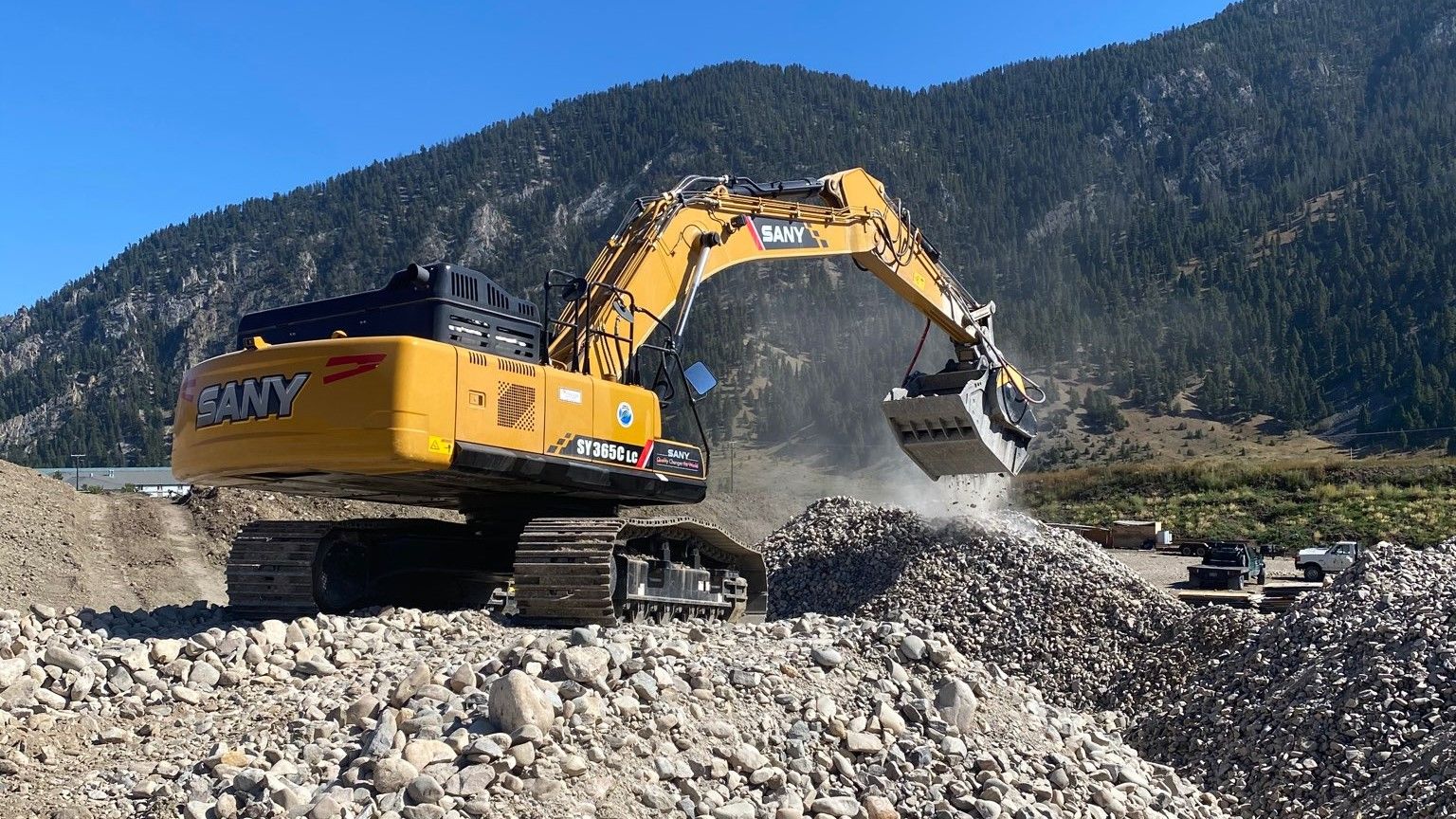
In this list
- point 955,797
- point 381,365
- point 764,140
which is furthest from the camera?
point 764,140

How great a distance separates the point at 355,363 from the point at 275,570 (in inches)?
101

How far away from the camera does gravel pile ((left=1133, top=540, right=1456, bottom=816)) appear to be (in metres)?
8.52

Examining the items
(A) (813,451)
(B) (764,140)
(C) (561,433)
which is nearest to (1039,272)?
(B) (764,140)

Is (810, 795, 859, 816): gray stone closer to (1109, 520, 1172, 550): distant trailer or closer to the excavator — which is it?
the excavator

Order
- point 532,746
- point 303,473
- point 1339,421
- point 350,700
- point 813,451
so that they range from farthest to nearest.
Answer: point 1339,421 < point 813,451 < point 303,473 < point 350,700 < point 532,746

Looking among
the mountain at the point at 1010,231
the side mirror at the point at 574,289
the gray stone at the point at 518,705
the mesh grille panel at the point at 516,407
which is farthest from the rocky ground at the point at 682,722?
the mountain at the point at 1010,231

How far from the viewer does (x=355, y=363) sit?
8.87 m

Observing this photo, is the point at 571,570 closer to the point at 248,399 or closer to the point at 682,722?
the point at 248,399

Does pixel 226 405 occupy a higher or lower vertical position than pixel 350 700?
higher

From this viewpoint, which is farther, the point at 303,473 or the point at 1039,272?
the point at 1039,272

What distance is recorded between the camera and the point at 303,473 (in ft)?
31.0

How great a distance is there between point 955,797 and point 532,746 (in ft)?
7.30

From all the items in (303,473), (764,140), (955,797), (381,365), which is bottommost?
(955,797)

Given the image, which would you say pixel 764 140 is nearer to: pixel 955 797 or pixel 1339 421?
pixel 1339 421
